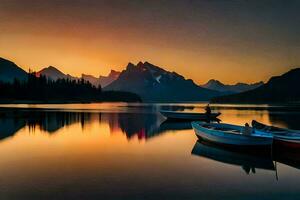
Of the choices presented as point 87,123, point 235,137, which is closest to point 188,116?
point 87,123

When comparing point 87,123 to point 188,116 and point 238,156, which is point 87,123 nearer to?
point 188,116

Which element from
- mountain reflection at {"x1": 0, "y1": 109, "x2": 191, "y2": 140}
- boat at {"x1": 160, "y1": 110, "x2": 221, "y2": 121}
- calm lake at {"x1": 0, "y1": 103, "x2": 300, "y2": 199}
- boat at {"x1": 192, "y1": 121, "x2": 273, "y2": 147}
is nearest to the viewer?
calm lake at {"x1": 0, "y1": 103, "x2": 300, "y2": 199}

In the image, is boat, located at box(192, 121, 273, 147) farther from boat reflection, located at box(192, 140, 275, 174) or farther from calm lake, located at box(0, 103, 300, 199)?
calm lake, located at box(0, 103, 300, 199)

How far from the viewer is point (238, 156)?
1110 inches

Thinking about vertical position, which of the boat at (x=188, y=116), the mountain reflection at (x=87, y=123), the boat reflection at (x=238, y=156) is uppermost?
the boat at (x=188, y=116)

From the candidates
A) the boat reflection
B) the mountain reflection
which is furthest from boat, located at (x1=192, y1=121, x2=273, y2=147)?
the mountain reflection

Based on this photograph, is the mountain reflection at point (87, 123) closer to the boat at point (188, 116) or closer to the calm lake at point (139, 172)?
the boat at point (188, 116)

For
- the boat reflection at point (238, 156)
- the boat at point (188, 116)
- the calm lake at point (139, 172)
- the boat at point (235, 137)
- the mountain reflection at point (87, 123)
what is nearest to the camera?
the calm lake at point (139, 172)

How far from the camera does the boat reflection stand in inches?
952

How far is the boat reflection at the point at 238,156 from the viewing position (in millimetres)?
24178

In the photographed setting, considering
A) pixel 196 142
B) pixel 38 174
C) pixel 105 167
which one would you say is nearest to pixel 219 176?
pixel 105 167

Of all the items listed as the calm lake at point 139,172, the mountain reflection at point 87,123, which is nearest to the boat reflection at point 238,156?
the calm lake at point 139,172

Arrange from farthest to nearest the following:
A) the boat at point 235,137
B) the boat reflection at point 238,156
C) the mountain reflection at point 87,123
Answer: the mountain reflection at point 87,123 → the boat at point 235,137 → the boat reflection at point 238,156

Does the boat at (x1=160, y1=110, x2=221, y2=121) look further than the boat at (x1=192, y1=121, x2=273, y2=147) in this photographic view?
Yes
